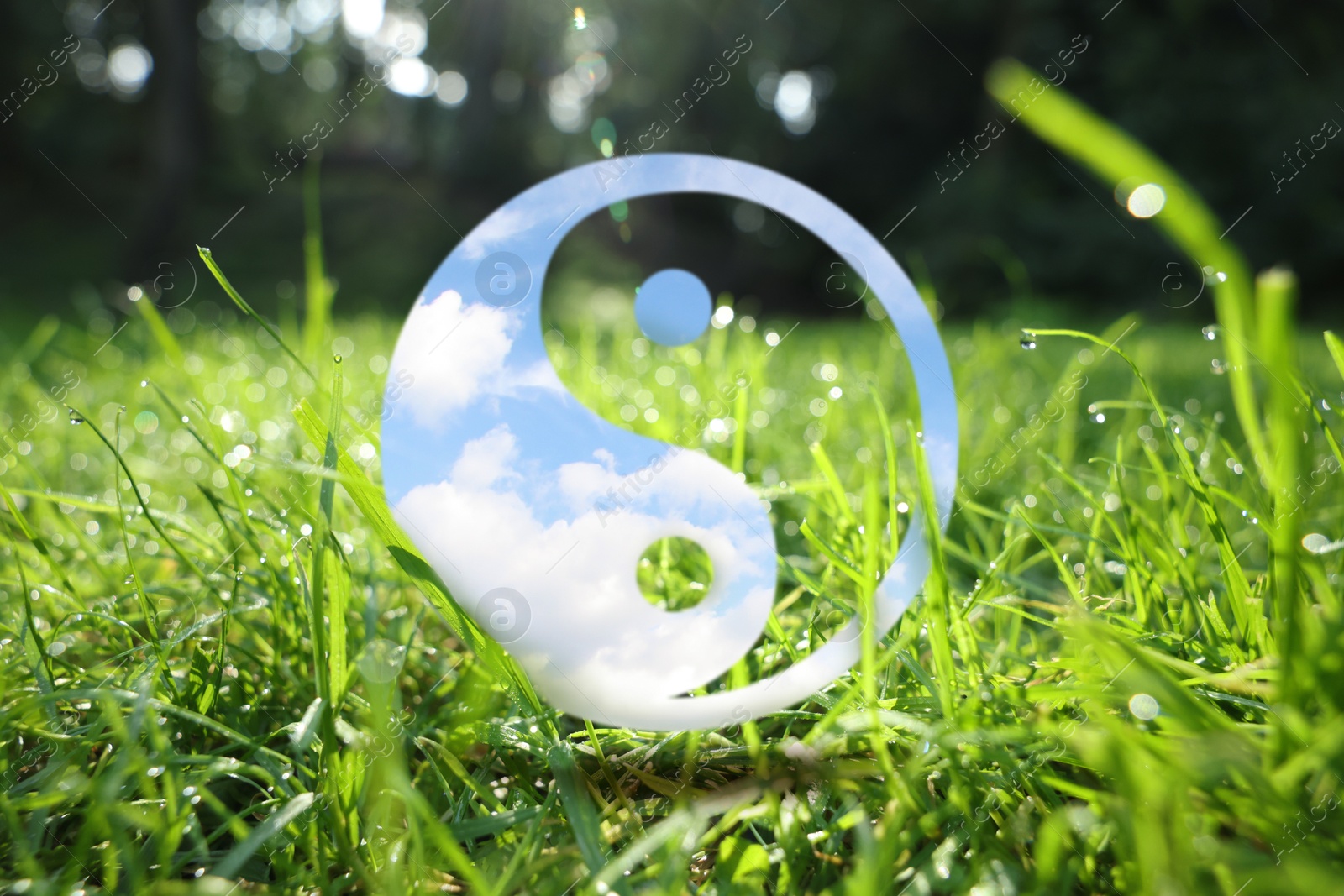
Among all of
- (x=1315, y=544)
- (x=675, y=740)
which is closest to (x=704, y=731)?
(x=675, y=740)

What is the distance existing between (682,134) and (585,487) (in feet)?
39.2

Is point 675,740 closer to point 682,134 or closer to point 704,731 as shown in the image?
point 704,731

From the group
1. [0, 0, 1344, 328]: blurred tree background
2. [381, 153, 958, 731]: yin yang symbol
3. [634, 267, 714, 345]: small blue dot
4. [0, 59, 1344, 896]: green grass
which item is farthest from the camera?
[0, 0, 1344, 328]: blurred tree background

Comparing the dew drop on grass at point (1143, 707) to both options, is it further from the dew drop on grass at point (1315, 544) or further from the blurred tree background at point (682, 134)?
the blurred tree background at point (682, 134)

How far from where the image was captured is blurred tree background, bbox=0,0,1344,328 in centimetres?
727

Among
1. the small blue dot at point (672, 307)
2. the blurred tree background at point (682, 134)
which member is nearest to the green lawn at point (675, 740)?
the small blue dot at point (672, 307)

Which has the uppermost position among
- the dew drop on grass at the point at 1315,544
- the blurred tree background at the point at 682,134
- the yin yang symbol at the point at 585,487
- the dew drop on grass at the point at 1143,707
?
the blurred tree background at the point at 682,134

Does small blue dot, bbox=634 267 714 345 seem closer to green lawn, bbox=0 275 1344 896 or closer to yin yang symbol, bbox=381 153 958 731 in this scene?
yin yang symbol, bbox=381 153 958 731

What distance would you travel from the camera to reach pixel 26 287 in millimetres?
8078

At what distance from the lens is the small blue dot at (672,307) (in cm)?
67

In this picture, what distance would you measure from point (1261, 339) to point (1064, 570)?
0.87 feet

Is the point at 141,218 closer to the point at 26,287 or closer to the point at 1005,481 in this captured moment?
the point at 26,287

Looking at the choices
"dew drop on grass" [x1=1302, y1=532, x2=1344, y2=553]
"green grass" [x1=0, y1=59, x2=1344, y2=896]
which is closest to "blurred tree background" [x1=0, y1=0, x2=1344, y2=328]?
"green grass" [x1=0, y1=59, x2=1344, y2=896]

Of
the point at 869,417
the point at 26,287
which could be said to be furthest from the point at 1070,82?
the point at 26,287
